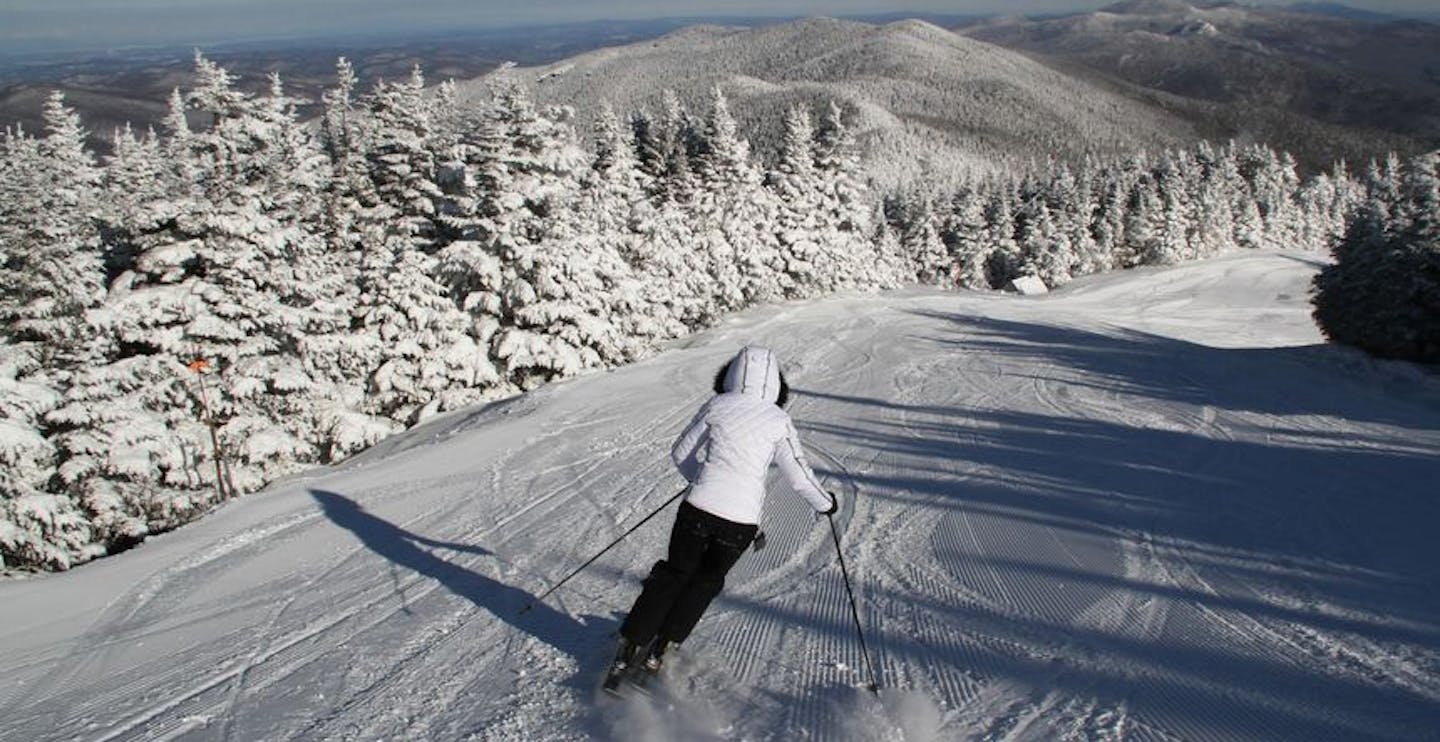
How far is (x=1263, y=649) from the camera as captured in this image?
15.9ft

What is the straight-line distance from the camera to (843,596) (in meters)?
5.82

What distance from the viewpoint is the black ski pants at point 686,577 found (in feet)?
14.3

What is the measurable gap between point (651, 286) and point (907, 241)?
4725 centimetres

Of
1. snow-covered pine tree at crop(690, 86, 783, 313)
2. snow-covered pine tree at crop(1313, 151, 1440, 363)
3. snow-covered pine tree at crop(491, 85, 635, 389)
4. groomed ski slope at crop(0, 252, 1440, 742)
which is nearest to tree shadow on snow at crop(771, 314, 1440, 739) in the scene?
groomed ski slope at crop(0, 252, 1440, 742)

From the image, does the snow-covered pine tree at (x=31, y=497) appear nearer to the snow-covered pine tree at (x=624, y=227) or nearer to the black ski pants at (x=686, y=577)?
the snow-covered pine tree at (x=624, y=227)

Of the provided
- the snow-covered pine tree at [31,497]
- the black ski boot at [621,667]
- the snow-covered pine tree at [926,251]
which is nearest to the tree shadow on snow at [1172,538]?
the black ski boot at [621,667]

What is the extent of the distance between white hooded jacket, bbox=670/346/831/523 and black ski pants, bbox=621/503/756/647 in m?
0.09

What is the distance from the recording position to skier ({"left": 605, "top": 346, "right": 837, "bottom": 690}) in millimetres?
4320

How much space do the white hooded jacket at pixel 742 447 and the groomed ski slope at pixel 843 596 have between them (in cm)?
103

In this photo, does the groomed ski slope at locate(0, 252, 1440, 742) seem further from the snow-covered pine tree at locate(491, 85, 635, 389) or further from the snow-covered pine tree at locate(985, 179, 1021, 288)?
the snow-covered pine tree at locate(985, 179, 1021, 288)

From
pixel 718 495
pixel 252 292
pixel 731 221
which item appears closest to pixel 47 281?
pixel 252 292

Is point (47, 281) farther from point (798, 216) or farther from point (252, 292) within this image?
point (798, 216)

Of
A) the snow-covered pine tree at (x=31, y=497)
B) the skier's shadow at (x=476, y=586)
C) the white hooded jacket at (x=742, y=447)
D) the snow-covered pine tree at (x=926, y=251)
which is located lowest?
the snow-covered pine tree at (x=926, y=251)

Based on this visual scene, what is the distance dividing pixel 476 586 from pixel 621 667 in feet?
7.37
